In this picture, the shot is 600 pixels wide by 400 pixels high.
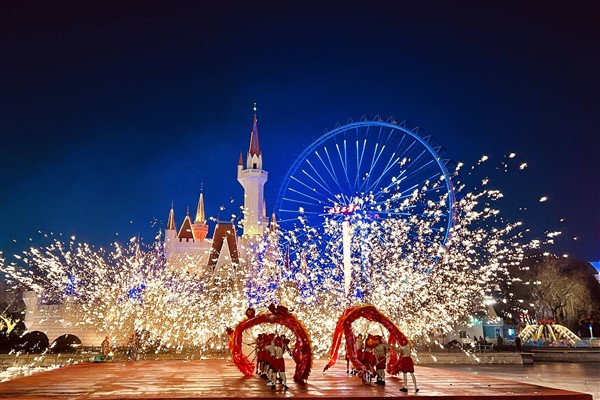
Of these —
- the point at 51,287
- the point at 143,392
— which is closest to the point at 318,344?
the point at 143,392

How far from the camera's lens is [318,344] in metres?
31.6

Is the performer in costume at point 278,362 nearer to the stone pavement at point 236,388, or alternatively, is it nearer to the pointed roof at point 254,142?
the stone pavement at point 236,388

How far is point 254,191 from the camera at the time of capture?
217ft

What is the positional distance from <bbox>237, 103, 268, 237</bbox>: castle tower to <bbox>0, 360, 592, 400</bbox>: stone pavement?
151ft

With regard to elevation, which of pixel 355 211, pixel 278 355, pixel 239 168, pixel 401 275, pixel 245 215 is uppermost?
pixel 239 168

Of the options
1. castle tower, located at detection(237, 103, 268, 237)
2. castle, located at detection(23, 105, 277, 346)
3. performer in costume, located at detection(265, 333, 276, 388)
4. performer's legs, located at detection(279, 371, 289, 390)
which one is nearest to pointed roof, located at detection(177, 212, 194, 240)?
castle, located at detection(23, 105, 277, 346)

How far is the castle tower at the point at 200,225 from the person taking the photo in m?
70.9

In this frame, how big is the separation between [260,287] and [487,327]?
3454 cm

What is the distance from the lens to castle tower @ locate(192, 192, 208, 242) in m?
70.9

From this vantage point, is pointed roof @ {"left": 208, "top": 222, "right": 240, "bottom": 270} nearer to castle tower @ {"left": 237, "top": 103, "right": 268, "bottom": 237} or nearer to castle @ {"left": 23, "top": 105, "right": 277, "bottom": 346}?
castle @ {"left": 23, "top": 105, "right": 277, "bottom": 346}

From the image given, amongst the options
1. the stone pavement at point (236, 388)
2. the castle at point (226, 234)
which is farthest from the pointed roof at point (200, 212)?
the stone pavement at point (236, 388)

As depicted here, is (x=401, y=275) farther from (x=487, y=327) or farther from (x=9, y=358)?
(x=487, y=327)

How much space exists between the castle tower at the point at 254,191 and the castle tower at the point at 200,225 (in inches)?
333

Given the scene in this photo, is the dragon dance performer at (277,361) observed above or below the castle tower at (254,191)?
below
